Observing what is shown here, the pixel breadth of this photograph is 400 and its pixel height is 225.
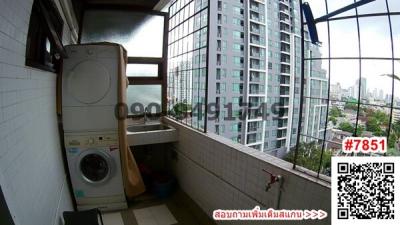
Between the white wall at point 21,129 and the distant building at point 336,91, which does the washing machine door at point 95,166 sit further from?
the distant building at point 336,91

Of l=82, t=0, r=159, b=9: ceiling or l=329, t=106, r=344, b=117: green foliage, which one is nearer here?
l=329, t=106, r=344, b=117: green foliage

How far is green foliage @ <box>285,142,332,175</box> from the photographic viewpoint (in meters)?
1.52

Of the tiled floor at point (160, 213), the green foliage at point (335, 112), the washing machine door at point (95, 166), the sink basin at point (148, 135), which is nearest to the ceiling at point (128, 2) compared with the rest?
the sink basin at point (148, 135)

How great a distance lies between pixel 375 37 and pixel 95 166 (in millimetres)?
2833

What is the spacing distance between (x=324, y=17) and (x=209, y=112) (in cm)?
164

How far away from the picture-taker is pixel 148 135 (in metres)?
3.13

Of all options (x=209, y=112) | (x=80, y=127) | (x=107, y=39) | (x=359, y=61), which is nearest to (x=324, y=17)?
(x=359, y=61)

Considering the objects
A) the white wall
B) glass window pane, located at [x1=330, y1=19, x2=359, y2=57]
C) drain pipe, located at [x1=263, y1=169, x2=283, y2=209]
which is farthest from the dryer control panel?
glass window pane, located at [x1=330, y1=19, x2=359, y2=57]

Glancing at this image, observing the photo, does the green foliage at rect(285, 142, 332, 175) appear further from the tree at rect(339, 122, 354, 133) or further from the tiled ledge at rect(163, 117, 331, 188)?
the tree at rect(339, 122, 354, 133)

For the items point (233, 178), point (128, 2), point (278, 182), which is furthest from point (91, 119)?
point (278, 182)

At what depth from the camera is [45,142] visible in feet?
5.98

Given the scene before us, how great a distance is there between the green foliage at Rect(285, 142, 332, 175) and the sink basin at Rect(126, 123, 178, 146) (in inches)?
73.8

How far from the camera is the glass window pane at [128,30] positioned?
3520 mm

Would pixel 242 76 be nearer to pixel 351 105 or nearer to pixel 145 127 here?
pixel 145 127
